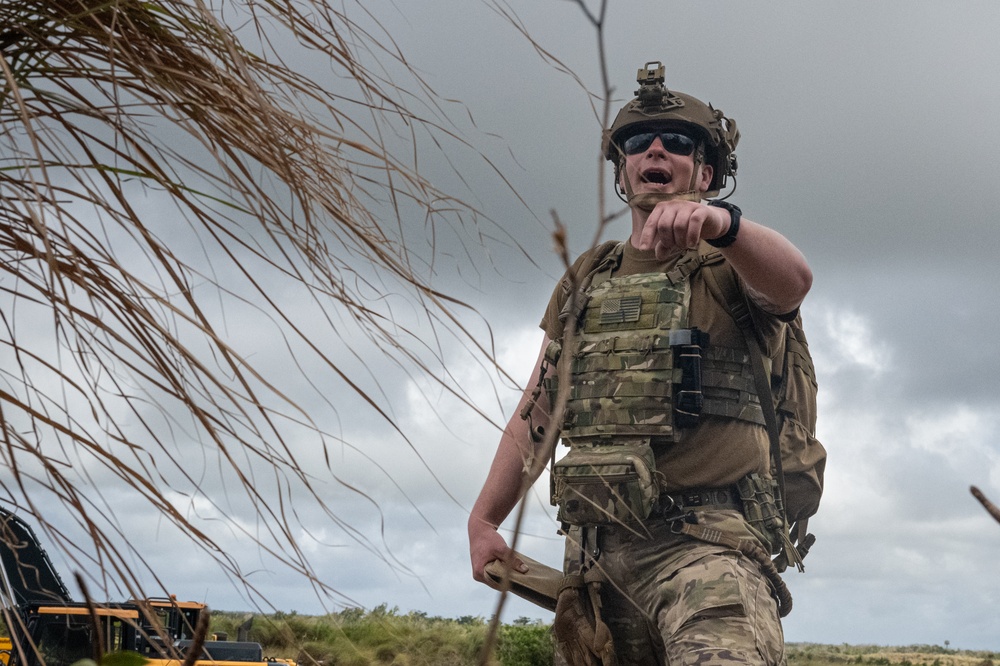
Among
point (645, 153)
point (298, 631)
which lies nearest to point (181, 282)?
point (645, 153)

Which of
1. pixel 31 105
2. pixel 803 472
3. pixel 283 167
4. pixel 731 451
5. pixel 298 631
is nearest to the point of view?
pixel 283 167

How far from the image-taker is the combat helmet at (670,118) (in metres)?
3.21

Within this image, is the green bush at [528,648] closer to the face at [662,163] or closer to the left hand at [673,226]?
the face at [662,163]

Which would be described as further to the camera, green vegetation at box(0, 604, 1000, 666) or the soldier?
green vegetation at box(0, 604, 1000, 666)

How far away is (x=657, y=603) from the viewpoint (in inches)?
116

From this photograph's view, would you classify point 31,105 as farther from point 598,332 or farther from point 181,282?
point 598,332

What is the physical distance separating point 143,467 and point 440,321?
345 millimetres

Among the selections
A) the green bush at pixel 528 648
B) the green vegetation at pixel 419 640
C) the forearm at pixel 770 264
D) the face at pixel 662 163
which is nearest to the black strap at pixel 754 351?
the forearm at pixel 770 264

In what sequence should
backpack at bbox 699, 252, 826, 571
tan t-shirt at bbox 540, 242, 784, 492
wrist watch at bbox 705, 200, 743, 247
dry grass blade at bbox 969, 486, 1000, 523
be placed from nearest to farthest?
dry grass blade at bbox 969, 486, 1000, 523 < wrist watch at bbox 705, 200, 743, 247 < tan t-shirt at bbox 540, 242, 784, 492 < backpack at bbox 699, 252, 826, 571

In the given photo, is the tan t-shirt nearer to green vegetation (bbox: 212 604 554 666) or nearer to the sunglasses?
the sunglasses

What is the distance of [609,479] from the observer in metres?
2.78

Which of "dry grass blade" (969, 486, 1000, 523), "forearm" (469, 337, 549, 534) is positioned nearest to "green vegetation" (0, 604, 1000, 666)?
"forearm" (469, 337, 549, 534)

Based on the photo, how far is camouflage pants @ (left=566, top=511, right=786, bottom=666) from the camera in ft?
9.07

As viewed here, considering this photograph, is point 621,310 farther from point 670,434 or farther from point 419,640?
point 419,640
